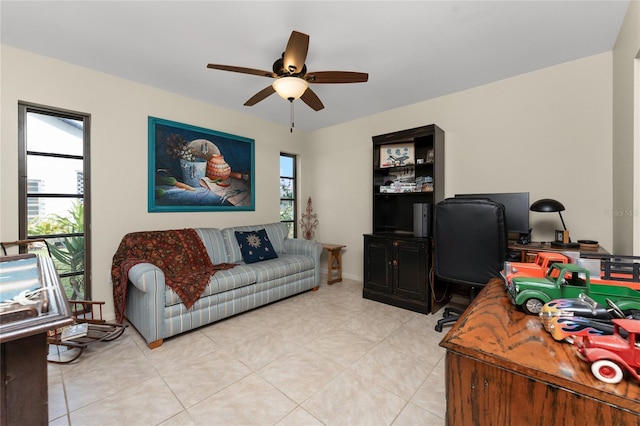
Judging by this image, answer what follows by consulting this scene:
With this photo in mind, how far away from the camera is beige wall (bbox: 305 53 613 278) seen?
245 centimetres

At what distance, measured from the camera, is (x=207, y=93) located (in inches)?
129

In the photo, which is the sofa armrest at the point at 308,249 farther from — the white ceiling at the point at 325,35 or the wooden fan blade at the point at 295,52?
the wooden fan blade at the point at 295,52

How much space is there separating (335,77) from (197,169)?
7.35 ft

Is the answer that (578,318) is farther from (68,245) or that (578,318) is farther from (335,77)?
(68,245)

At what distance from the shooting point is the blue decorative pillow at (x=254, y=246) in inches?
133

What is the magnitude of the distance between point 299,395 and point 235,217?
2.76m

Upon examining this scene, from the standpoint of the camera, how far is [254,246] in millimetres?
3482

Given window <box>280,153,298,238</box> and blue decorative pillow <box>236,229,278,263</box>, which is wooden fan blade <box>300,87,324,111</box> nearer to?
blue decorative pillow <box>236,229,278,263</box>

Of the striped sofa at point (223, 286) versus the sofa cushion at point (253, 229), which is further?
the sofa cushion at point (253, 229)

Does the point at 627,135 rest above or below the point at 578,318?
above

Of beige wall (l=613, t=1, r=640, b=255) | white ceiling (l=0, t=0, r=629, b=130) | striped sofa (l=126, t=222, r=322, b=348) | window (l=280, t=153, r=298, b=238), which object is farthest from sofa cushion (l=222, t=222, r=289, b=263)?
beige wall (l=613, t=1, r=640, b=255)

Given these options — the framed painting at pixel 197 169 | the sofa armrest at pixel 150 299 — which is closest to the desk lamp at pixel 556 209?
the sofa armrest at pixel 150 299

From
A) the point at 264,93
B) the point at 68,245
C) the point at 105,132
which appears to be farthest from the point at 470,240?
the point at 68,245

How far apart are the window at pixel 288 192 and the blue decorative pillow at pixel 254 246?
1.07 m
